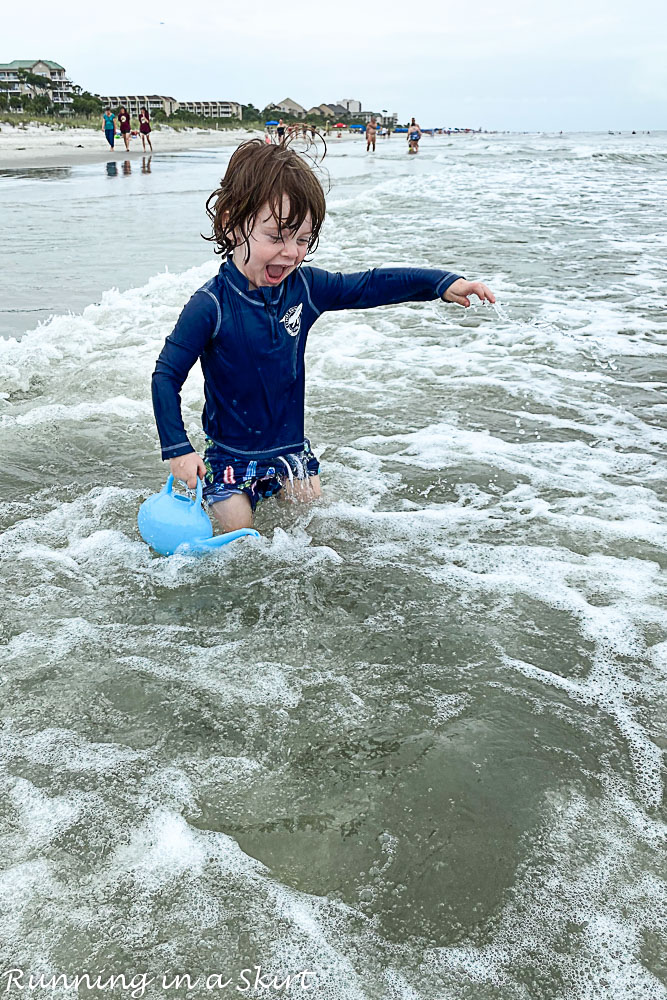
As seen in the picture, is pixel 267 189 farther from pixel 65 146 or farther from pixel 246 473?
pixel 65 146

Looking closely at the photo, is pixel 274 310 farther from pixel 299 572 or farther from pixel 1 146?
pixel 1 146

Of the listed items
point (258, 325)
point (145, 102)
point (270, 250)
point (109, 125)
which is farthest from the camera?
point (145, 102)

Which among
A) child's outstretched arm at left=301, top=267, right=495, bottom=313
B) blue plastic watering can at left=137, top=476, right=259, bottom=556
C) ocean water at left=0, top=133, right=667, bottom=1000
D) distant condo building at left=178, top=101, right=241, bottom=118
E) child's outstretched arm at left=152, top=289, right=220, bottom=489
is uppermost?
distant condo building at left=178, top=101, right=241, bottom=118

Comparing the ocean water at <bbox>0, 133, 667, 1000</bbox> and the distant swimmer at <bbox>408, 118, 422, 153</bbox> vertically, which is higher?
the distant swimmer at <bbox>408, 118, 422, 153</bbox>

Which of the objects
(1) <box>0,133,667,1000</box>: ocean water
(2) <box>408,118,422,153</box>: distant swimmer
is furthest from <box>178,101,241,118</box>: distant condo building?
(1) <box>0,133,667,1000</box>: ocean water

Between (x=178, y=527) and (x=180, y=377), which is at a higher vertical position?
(x=180, y=377)

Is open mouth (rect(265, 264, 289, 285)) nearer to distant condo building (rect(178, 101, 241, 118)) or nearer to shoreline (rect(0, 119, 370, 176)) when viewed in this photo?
shoreline (rect(0, 119, 370, 176))

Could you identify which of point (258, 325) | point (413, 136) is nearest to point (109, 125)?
point (413, 136)

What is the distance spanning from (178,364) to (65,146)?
119ft

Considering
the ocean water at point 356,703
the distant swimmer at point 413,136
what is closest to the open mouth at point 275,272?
the ocean water at point 356,703

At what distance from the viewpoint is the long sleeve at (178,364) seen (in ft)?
8.60

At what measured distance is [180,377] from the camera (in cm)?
267

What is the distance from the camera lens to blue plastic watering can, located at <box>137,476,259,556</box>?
2.79 metres

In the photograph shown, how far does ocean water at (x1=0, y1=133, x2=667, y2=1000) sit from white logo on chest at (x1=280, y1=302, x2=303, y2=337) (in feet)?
2.50
